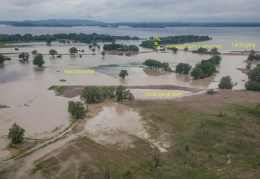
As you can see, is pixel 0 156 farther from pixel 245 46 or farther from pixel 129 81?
pixel 245 46

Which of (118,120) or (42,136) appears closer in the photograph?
(42,136)

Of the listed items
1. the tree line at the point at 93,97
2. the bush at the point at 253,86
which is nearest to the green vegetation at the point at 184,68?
the bush at the point at 253,86

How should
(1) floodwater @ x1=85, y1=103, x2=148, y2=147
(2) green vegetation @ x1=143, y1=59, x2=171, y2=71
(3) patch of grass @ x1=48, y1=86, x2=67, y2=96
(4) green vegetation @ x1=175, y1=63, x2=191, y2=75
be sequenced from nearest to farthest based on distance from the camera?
(1) floodwater @ x1=85, y1=103, x2=148, y2=147, (3) patch of grass @ x1=48, y1=86, x2=67, y2=96, (4) green vegetation @ x1=175, y1=63, x2=191, y2=75, (2) green vegetation @ x1=143, y1=59, x2=171, y2=71

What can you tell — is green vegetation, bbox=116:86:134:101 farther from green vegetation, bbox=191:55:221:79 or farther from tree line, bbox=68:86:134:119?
green vegetation, bbox=191:55:221:79

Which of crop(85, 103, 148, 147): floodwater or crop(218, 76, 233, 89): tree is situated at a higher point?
crop(218, 76, 233, 89): tree

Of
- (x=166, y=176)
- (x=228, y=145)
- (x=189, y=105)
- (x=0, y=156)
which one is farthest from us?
(x=189, y=105)

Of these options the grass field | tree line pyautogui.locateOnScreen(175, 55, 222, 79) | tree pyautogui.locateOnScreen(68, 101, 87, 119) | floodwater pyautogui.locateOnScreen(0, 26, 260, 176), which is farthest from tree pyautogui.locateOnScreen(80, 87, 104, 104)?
tree line pyautogui.locateOnScreen(175, 55, 222, 79)

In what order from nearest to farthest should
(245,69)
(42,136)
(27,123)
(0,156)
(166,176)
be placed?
(166,176) → (0,156) → (42,136) → (27,123) → (245,69)

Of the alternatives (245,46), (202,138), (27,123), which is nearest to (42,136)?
(27,123)

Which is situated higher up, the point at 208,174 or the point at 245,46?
the point at 245,46

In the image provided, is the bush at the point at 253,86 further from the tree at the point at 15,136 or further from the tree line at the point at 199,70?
the tree at the point at 15,136
